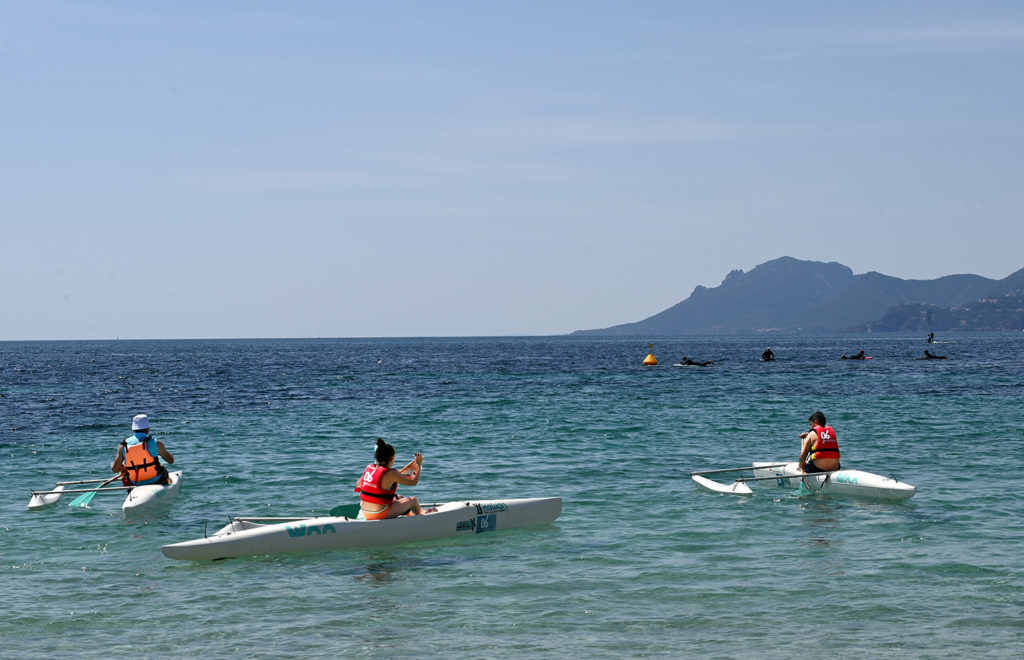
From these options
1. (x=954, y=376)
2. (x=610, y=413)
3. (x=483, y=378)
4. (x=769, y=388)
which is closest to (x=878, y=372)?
(x=954, y=376)

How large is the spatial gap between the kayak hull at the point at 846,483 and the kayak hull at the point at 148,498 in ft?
41.0

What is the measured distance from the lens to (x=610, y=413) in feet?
135

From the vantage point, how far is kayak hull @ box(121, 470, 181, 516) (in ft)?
59.9

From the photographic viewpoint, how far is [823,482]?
19.8 metres

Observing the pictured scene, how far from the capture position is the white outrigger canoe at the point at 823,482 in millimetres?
18547

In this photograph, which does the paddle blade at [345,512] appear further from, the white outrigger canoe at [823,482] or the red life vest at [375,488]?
the white outrigger canoe at [823,482]

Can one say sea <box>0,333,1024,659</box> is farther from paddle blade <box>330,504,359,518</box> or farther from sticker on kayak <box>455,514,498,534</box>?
paddle blade <box>330,504,359,518</box>

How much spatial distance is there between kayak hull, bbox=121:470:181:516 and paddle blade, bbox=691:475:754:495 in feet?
36.2

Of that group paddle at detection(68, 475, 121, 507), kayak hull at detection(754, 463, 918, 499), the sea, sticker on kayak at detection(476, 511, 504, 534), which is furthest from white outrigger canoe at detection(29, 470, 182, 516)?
kayak hull at detection(754, 463, 918, 499)

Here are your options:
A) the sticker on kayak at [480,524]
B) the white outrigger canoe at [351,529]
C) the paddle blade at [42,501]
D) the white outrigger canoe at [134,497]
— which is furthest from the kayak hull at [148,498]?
the sticker on kayak at [480,524]

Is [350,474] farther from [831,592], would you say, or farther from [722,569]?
[831,592]

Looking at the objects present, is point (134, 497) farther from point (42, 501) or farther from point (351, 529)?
point (351, 529)

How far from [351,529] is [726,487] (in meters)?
8.47

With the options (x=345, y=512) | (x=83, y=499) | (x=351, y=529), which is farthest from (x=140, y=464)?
(x=351, y=529)
